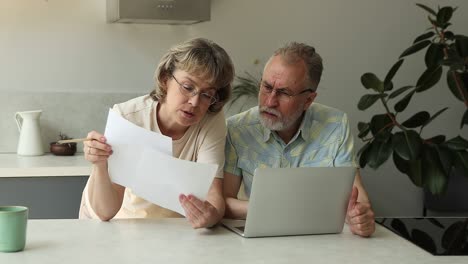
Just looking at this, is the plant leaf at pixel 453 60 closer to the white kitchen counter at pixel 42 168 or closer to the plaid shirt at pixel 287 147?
the plaid shirt at pixel 287 147

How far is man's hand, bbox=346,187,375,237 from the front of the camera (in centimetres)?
220

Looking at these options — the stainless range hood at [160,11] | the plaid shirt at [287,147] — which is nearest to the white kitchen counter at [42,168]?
the stainless range hood at [160,11]

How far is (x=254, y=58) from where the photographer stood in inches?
175

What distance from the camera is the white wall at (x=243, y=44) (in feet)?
13.5

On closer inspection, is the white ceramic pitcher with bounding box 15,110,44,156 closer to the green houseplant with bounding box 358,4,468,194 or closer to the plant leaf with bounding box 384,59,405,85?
the green houseplant with bounding box 358,4,468,194

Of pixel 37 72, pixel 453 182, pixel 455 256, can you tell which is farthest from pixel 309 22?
pixel 455 256

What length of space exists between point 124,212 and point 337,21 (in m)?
2.42

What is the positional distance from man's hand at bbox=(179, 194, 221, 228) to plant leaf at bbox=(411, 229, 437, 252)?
1.99 ft

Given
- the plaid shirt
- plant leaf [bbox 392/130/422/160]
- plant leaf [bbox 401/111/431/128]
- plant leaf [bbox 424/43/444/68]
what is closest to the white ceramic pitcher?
the plaid shirt

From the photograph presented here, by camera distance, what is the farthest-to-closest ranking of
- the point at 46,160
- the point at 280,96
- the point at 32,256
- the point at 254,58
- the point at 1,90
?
the point at 254,58
the point at 1,90
the point at 46,160
the point at 280,96
the point at 32,256

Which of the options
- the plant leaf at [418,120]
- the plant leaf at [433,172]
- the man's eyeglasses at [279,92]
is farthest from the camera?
the plant leaf at [418,120]

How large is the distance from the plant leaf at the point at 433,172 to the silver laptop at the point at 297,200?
1.92 m

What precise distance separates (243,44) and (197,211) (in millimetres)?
2367

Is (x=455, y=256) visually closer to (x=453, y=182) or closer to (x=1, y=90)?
(x=453, y=182)
